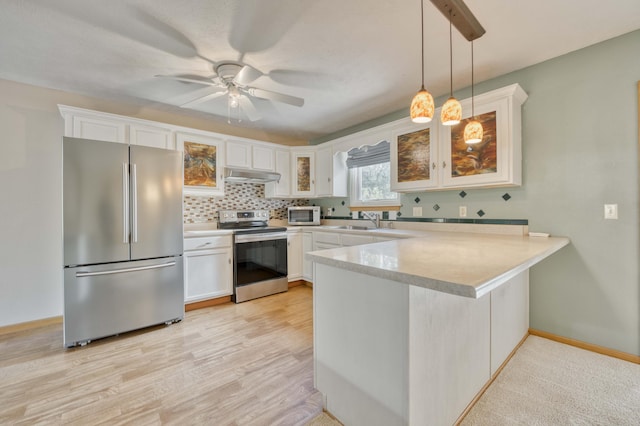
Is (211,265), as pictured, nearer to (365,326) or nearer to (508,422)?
(365,326)

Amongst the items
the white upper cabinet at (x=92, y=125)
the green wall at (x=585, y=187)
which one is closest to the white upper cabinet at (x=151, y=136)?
the white upper cabinet at (x=92, y=125)

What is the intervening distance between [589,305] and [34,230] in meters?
5.22

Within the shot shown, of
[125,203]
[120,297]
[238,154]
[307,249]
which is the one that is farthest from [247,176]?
[120,297]

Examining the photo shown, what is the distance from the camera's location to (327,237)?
11.7 ft

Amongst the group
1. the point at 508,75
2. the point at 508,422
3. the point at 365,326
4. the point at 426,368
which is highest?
the point at 508,75

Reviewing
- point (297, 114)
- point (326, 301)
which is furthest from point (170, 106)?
point (326, 301)

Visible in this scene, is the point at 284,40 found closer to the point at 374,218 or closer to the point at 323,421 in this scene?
the point at 374,218

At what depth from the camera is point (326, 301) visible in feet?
4.86

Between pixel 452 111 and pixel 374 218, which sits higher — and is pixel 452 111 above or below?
above

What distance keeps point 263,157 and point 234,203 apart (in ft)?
2.66

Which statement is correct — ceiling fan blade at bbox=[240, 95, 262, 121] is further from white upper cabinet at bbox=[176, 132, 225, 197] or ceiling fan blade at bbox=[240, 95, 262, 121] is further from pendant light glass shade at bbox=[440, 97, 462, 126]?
pendant light glass shade at bbox=[440, 97, 462, 126]

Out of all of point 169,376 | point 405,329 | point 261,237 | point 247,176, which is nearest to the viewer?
point 405,329

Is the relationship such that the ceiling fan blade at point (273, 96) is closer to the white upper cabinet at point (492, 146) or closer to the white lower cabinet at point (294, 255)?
the white upper cabinet at point (492, 146)

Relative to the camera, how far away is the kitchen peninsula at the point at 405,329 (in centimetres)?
108
